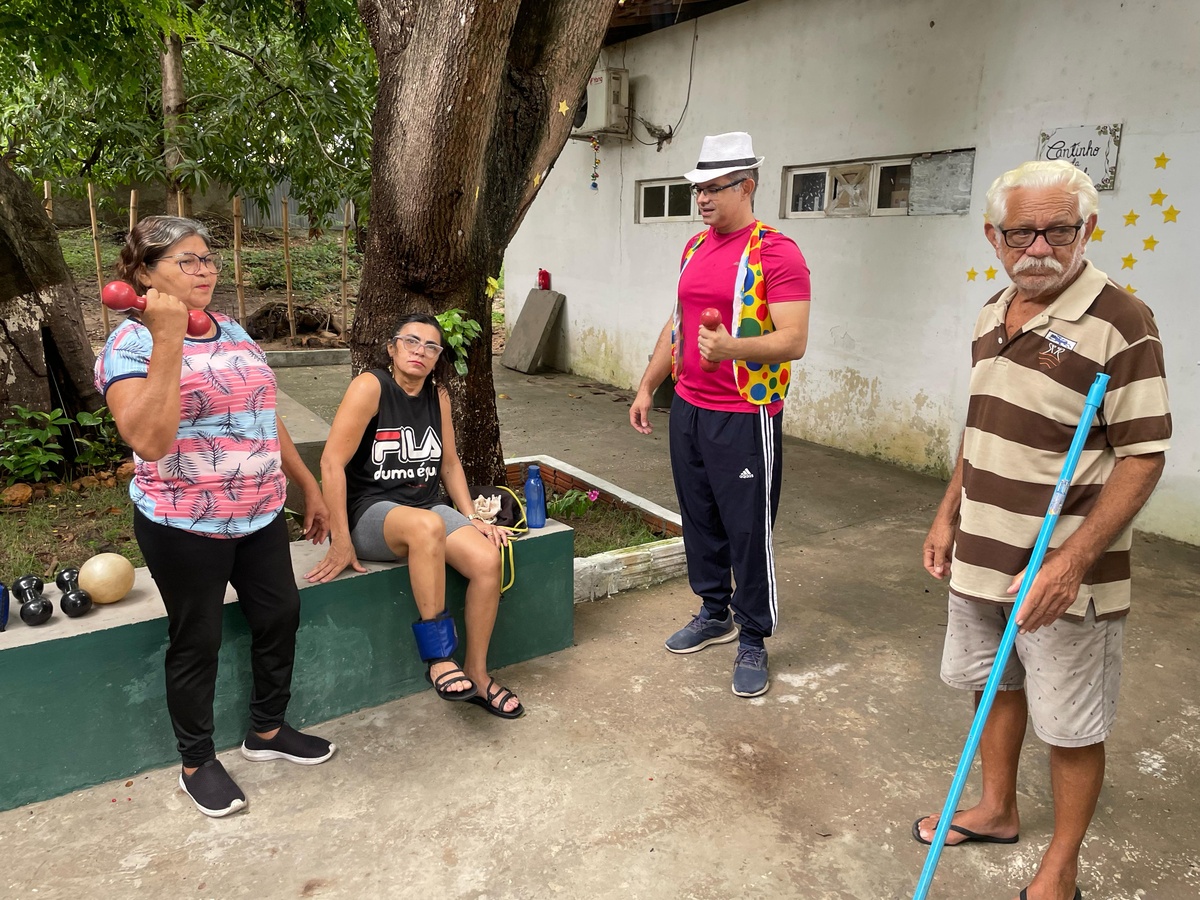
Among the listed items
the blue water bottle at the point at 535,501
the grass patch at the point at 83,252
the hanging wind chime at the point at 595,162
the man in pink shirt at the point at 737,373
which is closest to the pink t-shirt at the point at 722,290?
the man in pink shirt at the point at 737,373

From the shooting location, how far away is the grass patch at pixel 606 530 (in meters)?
4.40

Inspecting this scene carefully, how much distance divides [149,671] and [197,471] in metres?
0.74

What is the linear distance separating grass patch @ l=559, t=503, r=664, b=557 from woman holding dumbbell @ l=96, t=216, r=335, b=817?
6.44ft

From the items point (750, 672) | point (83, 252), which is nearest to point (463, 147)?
point (750, 672)

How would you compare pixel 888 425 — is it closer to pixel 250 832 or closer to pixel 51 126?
pixel 250 832

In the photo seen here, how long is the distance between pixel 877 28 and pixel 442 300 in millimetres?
4268

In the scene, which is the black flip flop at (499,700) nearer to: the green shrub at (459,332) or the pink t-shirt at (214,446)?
the pink t-shirt at (214,446)

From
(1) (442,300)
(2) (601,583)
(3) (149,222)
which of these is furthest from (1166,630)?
(3) (149,222)

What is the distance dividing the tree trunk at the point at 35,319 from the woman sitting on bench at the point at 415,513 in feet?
9.97

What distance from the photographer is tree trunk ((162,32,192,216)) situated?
8.48 meters

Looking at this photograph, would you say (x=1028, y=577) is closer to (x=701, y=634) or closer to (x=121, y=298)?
→ (x=701, y=634)

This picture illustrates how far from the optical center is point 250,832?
8.05 ft

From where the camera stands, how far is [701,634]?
3.61 metres

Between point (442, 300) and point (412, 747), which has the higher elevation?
point (442, 300)
